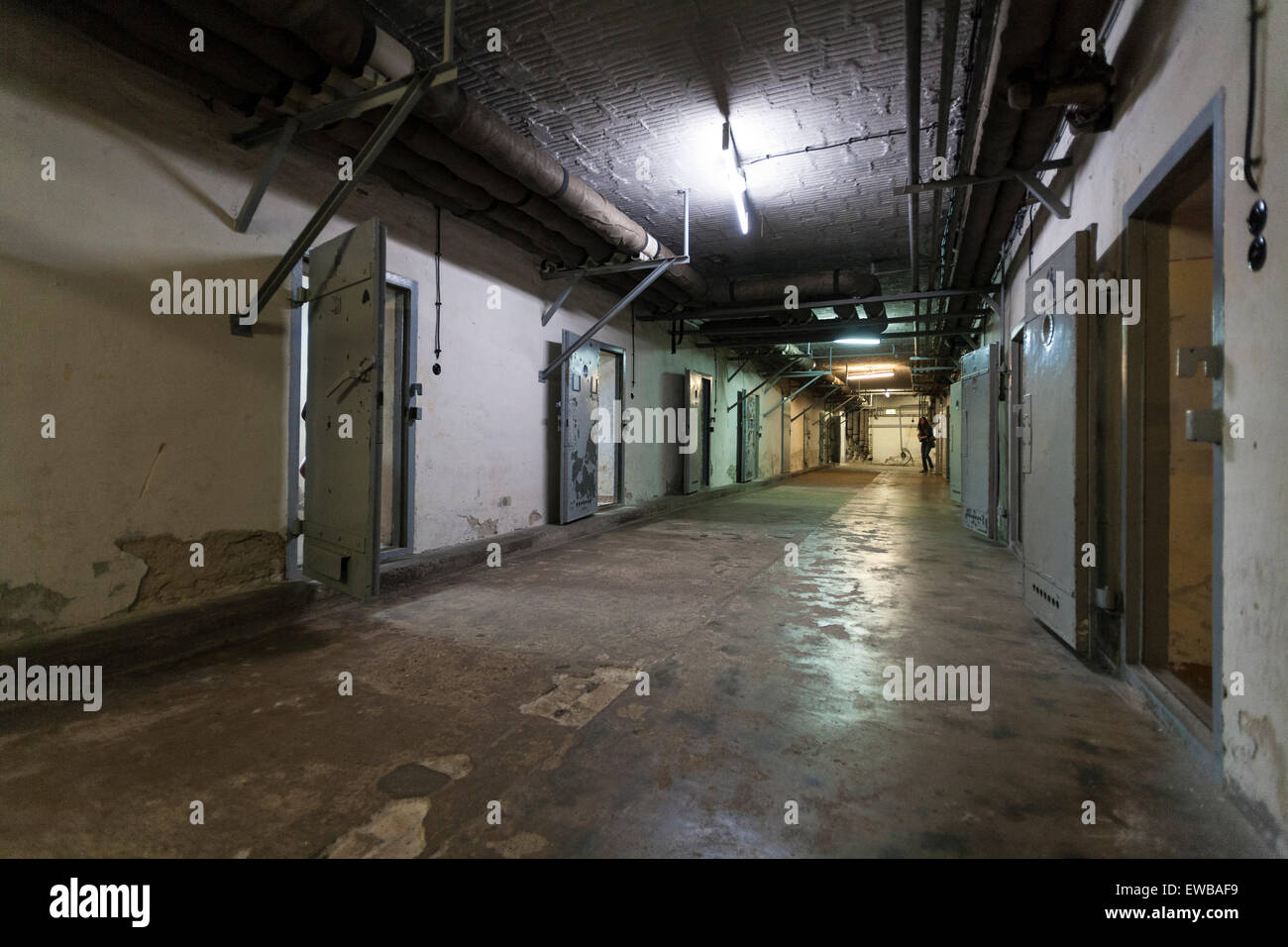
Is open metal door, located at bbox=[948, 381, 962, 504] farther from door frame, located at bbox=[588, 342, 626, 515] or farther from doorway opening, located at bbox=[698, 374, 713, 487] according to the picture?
door frame, located at bbox=[588, 342, 626, 515]

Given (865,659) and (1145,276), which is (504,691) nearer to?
(865,659)

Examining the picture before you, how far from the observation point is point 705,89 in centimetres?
381

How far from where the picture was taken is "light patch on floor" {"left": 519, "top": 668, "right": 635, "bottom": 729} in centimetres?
232

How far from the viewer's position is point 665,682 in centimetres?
264

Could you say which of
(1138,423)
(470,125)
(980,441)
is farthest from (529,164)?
(980,441)

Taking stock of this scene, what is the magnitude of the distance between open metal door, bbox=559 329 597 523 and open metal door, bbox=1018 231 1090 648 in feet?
14.4

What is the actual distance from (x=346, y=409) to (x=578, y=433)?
3.44 metres

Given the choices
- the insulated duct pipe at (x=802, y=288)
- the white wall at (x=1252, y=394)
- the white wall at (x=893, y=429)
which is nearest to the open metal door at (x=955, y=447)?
the insulated duct pipe at (x=802, y=288)

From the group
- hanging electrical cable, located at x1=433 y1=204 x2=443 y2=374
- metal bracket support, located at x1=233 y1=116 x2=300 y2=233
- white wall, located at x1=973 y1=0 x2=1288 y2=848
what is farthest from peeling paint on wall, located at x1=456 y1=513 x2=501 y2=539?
white wall, located at x1=973 y1=0 x2=1288 y2=848

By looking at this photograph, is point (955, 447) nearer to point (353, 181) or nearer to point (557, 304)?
point (557, 304)

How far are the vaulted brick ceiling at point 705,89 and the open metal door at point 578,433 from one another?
1.83 metres

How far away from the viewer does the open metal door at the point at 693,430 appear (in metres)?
10.1

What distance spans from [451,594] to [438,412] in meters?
1.73
